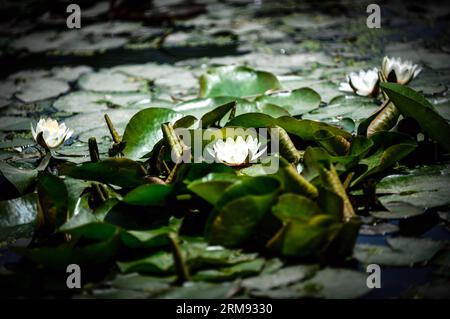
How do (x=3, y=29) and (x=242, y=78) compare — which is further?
(x=3, y=29)

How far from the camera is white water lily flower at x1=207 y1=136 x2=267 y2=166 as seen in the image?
1526 mm

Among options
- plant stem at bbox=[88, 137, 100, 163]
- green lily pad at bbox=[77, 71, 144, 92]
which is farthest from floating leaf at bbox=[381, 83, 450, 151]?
green lily pad at bbox=[77, 71, 144, 92]

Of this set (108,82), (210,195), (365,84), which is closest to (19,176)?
(210,195)

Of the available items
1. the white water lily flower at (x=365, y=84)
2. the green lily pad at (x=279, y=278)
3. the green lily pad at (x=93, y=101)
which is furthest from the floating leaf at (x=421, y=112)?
the green lily pad at (x=93, y=101)

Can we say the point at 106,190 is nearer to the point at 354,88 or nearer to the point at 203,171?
the point at 203,171

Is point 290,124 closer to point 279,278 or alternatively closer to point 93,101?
point 279,278

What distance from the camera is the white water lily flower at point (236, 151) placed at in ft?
5.01

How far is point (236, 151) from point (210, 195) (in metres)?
0.27

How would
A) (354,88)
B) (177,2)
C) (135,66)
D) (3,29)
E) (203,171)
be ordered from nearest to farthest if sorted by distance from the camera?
(203,171), (354,88), (135,66), (3,29), (177,2)

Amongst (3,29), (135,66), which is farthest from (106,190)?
(3,29)

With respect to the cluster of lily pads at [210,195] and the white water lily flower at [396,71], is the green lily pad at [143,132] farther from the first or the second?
the white water lily flower at [396,71]

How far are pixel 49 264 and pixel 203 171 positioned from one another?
471 mm

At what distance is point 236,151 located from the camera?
1.53 metres
